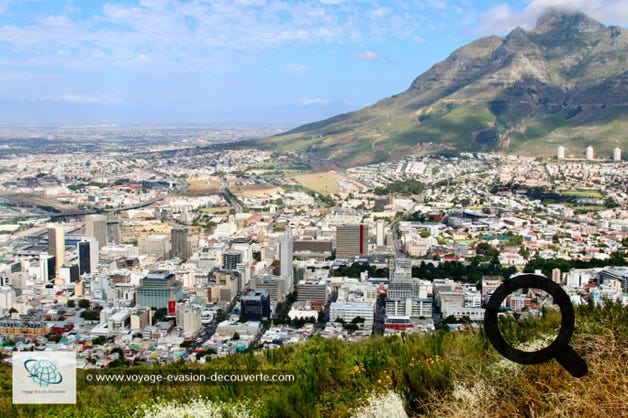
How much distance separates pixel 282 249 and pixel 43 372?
318 inches

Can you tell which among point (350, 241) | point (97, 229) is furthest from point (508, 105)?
point (97, 229)

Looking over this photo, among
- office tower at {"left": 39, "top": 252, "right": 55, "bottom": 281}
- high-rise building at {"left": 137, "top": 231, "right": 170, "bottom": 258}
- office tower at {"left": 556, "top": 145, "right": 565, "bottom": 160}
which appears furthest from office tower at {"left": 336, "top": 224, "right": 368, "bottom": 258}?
office tower at {"left": 556, "top": 145, "right": 565, "bottom": 160}

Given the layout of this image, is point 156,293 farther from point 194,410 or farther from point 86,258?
point 194,410

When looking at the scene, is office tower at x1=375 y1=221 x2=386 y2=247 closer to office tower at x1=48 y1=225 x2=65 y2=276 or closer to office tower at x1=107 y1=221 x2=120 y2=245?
office tower at x1=107 y1=221 x2=120 y2=245

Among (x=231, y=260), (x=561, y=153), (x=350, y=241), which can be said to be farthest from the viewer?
(x=561, y=153)

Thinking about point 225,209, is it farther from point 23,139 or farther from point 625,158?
→ point 23,139

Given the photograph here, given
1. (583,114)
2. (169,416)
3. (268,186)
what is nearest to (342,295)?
(169,416)

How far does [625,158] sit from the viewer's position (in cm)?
2550

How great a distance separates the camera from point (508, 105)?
34.2 metres

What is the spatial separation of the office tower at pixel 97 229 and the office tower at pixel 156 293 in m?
4.37

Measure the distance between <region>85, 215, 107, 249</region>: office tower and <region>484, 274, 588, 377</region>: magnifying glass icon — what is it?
1304 cm

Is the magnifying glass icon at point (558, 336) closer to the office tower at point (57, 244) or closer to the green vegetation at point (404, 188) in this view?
the office tower at point (57, 244)
